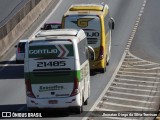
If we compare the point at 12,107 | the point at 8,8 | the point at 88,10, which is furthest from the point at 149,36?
the point at 12,107

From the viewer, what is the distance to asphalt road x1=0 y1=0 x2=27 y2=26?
62.8 metres

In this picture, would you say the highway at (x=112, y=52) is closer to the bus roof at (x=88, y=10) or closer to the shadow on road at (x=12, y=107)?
the shadow on road at (x=12, y=107)

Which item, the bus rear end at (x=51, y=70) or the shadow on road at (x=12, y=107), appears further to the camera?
the shadow on road at (x=12, y=107)

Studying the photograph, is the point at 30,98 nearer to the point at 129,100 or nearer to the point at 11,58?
the point at 129,100

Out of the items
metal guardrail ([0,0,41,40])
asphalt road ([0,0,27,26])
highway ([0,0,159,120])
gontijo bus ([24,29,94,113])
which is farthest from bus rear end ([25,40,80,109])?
asphalt road ([0,0,27,26])

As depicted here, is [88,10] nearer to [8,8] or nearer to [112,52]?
[112,52]

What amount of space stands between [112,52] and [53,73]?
19.3m

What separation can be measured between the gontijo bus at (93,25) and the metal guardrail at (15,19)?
429 inches

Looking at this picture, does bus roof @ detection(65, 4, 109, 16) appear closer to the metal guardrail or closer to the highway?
the highway

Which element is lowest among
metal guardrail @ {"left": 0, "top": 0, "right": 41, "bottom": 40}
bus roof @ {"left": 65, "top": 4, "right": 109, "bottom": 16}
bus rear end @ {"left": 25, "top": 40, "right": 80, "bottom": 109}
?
metal guardrail @ {"left": 0, "top": 0, "right": 41, "bottom": 40}

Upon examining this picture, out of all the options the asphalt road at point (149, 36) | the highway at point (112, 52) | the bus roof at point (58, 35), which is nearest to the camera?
the bus roof at point (58, 35)

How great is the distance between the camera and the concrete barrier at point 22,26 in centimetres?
4847

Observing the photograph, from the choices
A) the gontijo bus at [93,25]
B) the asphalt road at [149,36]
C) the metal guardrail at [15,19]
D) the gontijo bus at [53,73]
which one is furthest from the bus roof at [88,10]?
the gontijo bus at [53,73]

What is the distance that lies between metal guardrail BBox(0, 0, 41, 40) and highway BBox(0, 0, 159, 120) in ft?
4.04
